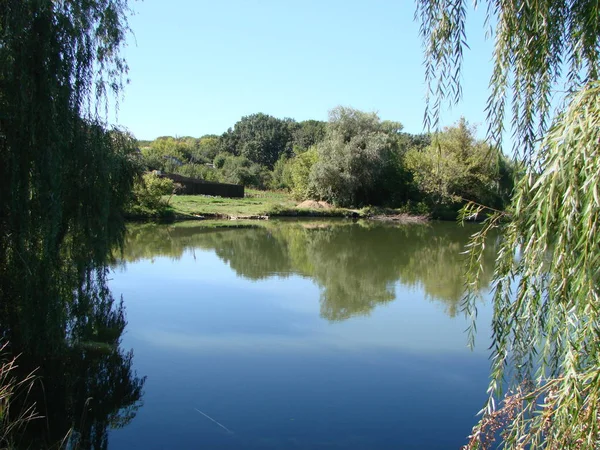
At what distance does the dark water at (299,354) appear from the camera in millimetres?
5391

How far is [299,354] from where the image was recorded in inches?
302

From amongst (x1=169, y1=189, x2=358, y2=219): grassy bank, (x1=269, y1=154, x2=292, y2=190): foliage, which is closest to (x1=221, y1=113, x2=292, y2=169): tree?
(x1=269, y1=154, x2=292, y2=190): foliage

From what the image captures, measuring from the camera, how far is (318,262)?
16562 millimetres

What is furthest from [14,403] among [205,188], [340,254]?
[205,188]

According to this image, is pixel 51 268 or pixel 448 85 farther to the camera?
Answer: pixel 51 268

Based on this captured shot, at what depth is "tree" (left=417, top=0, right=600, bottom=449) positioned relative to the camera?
6.06 ft

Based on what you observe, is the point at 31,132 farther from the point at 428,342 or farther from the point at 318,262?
the point at 318,262

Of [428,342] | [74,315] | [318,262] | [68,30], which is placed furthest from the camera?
[318,262]

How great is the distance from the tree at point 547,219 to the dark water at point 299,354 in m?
3.09

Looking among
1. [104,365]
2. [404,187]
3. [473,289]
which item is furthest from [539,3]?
[404,187]

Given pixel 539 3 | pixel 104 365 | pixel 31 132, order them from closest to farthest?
pixel 539 3
pixel 31 132
pixel 104 365

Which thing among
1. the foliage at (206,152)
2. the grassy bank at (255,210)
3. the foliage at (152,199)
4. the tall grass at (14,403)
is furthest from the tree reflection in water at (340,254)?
the foliage at (206,152)

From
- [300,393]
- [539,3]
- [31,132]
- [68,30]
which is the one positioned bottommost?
[300,393]

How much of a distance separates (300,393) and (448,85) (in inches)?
175
